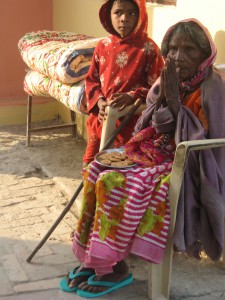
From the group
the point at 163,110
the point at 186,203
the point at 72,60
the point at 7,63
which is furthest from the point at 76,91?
the point at 7,63

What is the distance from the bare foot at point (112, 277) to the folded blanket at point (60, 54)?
193 cm

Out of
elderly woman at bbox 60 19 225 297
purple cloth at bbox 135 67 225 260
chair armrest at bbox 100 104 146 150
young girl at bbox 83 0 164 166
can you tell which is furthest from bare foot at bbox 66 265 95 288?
young girl at bbox 83 0 164 166

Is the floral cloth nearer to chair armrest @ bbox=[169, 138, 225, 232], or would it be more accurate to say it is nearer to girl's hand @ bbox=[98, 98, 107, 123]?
chair armrest @ bbox=[169, 138, 225, 232]

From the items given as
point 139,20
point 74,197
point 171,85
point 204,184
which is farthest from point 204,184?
point 139,20

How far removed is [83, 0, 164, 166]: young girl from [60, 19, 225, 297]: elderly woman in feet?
1.97

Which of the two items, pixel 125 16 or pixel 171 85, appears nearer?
pixel 171 85

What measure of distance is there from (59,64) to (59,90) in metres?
0.30

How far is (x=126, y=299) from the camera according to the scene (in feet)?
10.4

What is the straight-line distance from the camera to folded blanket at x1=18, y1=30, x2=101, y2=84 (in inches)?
184

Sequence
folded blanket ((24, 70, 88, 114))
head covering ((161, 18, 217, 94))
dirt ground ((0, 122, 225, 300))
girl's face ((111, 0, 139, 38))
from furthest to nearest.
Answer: folded blanket ((24, 70, 88, 114)), girl's face ((111, 0, 139, 38)), dirt ground ((0, 122, 225, 300)), head covering ((161, 18, 217, 94))

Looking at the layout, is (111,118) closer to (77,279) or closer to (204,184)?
(204,184)

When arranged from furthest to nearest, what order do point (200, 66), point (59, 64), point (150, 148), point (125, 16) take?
point (59, 64) → point (125, 16) → point (150, 148) → point (200, 66)

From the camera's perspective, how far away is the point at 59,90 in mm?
4938

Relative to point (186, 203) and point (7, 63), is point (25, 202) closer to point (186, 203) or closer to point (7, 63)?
point (186, 203)
